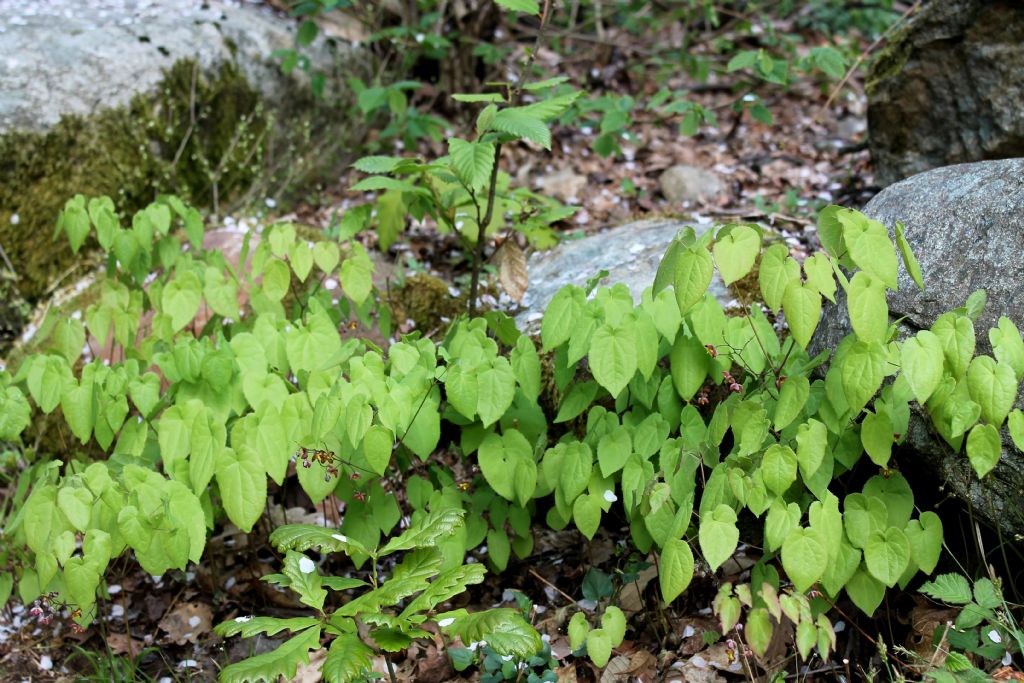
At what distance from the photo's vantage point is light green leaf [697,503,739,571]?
1.83 metres

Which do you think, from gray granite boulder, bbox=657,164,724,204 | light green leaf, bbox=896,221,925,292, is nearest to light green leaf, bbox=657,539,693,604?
light green leaf, bbox=896,221,925,292

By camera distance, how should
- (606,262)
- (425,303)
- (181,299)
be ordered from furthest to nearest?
1. (425,303)
2. (606,262)
3. (181,299)

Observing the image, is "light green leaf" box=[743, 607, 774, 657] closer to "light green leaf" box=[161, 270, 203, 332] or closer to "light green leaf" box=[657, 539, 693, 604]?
"light green leaf" box=[657, 539, 693, 604]

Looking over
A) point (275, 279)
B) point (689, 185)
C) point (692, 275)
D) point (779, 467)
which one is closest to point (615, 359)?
point (692, 275)

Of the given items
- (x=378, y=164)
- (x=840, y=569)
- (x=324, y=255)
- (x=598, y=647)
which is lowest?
(x=598, y=647)

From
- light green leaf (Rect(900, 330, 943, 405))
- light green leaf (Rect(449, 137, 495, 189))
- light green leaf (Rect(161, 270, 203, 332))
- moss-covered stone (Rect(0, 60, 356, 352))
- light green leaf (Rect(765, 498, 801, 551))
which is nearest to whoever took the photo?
light green leaf (Rect(900, 330, 943, 405))

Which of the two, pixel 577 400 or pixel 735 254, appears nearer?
pixel 735 254

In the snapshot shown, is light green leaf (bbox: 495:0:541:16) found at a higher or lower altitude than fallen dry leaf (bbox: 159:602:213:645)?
higher

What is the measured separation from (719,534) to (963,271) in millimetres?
989

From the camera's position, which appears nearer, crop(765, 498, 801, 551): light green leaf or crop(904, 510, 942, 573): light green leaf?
crop(765, 498, 801, 551): light green leaf

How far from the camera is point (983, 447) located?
1847 mm

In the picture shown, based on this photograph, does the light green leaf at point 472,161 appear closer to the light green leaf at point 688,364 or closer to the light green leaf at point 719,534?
the light green leaf at point 688,364

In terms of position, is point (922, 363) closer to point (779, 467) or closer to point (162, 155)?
point (779, 467)

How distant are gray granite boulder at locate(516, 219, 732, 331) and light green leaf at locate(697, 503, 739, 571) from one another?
47.9 inches
